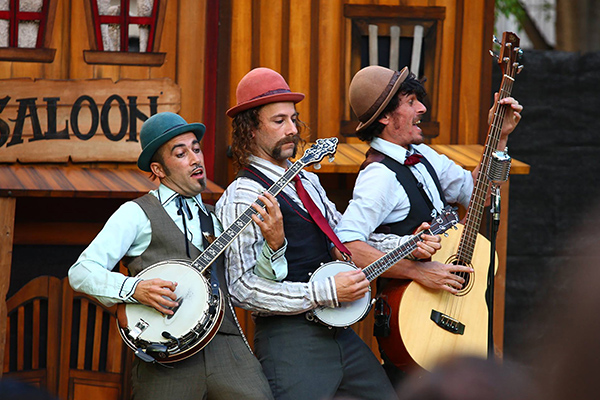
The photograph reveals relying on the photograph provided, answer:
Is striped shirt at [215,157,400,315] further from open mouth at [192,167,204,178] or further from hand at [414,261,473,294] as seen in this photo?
hand at [414,261,473,294]

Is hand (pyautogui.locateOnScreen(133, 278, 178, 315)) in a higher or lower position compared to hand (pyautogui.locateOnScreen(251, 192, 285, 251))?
lower

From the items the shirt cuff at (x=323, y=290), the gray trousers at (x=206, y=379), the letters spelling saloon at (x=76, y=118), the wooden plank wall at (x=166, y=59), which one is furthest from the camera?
the wooden plank wall at (x=166, y=59)

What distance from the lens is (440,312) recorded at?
12.6 ft

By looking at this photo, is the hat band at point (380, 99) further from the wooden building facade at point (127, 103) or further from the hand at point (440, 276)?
the hand at point (440, 276)

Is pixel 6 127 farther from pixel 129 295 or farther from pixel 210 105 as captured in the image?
pixel 129 295

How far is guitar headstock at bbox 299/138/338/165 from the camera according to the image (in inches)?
141

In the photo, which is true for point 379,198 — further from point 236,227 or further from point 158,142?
point 158,142

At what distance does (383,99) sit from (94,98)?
1.78 metres

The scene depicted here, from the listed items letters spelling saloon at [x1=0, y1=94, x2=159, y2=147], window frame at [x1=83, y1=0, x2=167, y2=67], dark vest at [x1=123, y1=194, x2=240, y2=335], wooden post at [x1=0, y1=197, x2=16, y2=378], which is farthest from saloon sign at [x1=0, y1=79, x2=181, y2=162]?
dark vest at [x1=123, y1=194, x2=240, y2=335]

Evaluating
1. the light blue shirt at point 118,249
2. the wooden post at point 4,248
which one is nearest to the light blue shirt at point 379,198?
the light blue shirt at point 118,249

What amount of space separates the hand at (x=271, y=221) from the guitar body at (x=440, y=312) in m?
0.75

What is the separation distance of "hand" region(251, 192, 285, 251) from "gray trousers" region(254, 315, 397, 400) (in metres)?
0.42

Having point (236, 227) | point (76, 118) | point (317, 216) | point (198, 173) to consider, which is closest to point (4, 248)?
point (76, 118)

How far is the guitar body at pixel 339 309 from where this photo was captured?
356cm
